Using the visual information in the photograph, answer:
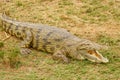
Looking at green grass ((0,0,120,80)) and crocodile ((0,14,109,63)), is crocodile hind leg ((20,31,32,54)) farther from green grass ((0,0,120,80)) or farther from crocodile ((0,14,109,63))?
green grass ((0,0,120,80))

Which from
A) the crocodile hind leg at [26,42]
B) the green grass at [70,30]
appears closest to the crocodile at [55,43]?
the crocodile hind leg at [26,42]

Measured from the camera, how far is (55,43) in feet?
22.2

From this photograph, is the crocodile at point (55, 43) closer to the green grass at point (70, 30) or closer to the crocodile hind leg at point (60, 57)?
the crocodile hind leg at point (60, 57)

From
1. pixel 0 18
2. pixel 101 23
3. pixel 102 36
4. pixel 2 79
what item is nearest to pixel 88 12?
pixel 101 23

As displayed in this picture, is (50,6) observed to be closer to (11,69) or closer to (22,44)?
(22,44)

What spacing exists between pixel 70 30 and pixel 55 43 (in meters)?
0.98

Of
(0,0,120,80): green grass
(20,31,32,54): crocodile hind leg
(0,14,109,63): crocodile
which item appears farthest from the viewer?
(20,31,32,54): crocodile hind leg

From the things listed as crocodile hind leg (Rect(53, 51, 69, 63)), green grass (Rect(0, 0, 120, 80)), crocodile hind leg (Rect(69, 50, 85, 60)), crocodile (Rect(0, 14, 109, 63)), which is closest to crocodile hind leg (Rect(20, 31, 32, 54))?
crocodile (Rect(0, 14, 109, 63))

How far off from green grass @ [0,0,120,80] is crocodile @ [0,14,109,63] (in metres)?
0.11

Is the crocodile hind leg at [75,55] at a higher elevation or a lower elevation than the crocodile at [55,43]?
lower

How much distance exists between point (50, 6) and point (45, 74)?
3.22 meters

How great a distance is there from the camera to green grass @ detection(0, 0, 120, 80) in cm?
592

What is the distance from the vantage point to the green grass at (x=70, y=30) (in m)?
5.92

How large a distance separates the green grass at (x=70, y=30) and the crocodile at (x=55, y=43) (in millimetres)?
111
